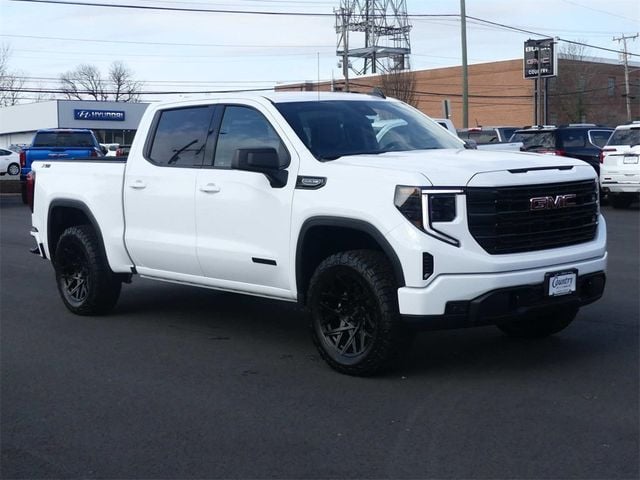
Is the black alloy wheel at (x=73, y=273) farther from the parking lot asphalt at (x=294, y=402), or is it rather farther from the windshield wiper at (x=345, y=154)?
the windshield wiper at (x=345, y=154)

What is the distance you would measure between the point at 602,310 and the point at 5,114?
84.5 meters

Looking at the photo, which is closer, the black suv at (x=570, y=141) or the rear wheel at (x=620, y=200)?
the rear wheel at (x=620, y=200)

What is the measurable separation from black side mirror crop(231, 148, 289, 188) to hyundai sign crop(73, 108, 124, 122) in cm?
7073

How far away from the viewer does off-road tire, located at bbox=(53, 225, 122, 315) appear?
8703mm

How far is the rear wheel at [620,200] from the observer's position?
2078 centimetres

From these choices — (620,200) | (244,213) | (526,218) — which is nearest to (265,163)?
(244,213)

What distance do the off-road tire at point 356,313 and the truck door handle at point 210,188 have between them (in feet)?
3.94

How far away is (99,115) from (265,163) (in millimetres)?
71077

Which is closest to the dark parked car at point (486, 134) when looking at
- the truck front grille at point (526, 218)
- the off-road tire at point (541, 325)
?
the off-road tire at point (541, 325)

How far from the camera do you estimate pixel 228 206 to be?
721 centimetres

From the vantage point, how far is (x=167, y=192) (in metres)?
7.78

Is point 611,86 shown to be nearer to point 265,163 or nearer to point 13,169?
point 13,169

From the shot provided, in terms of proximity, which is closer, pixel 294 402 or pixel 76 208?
pixel 294 402

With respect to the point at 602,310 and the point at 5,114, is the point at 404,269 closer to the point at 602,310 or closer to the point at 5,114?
the point at 602,310
